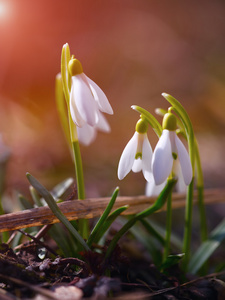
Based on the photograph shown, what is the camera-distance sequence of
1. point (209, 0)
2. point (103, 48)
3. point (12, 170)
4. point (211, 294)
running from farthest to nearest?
point (209, 0), point (103, 48), point (12, 170), point (211, 294)

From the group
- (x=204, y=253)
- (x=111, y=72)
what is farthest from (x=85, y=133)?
(x=111, y=72)

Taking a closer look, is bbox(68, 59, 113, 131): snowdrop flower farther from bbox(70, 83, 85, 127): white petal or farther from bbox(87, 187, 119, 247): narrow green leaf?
bbox(87, 187, 119, 247): narrow green leaf

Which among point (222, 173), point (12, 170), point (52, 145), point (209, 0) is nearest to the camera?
point (12, 170)

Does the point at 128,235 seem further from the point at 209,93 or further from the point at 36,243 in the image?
the point at 209,93

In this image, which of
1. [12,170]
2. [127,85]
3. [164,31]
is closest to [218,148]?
[127,85]

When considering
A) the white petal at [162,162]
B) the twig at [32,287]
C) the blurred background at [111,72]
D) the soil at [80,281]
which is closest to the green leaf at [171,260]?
the soil at [80,281]

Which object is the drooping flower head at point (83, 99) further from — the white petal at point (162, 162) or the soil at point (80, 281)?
the soil at point (80, 281)

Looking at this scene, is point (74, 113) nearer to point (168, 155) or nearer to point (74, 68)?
point (74, 68)
